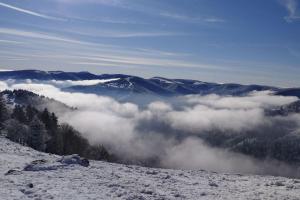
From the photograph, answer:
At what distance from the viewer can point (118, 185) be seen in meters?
29.8

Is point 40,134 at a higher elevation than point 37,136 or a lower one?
higher

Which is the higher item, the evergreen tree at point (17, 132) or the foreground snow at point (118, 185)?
the foreground snow at point (118, 185)

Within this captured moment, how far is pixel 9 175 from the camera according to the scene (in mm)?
29969

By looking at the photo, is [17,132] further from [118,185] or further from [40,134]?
[118,185]

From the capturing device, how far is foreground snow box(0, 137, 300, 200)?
2547 centimetres

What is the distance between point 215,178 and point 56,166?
16741 millimetres

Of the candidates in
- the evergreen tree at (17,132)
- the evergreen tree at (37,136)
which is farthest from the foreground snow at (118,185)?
the evergreen tree at (17,132)

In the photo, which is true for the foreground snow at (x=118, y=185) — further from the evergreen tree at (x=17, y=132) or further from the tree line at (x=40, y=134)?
the evergreen tree at (x=17, y=132)

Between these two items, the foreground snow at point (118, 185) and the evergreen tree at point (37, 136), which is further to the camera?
the evergreen tree at point (37, 136)

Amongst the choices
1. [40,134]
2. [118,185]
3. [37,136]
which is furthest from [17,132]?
[118,185]

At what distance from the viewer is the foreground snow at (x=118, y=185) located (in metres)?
25.5

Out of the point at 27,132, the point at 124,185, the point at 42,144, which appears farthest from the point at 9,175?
the point at 27,132

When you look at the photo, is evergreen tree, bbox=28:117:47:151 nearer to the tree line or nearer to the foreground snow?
the tree line

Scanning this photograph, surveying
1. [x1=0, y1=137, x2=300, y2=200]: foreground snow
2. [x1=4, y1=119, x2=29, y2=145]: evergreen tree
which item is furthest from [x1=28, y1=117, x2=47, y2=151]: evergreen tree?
[x1=0, y1=137, x2=300, y2=200]: foreground snow
